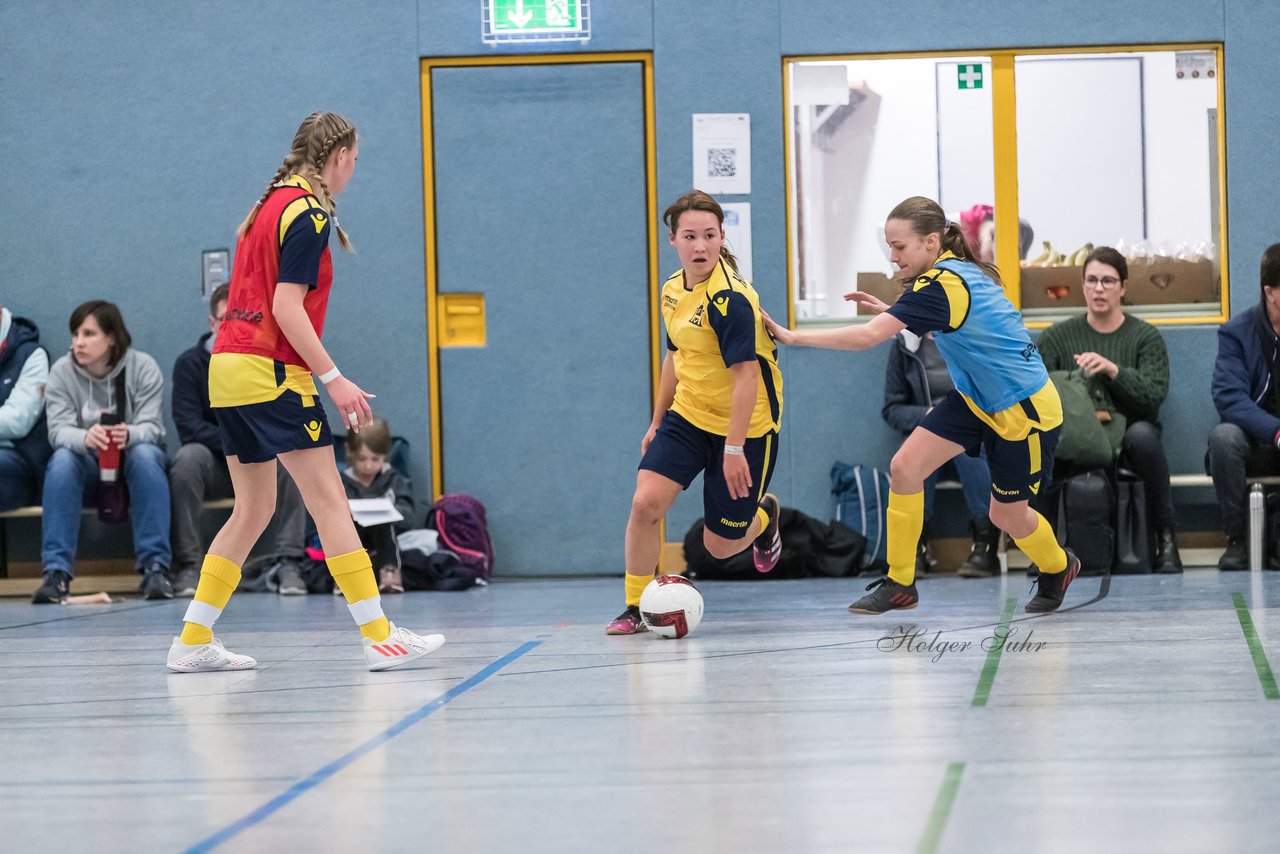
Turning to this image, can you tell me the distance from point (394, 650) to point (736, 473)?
4.58 ft

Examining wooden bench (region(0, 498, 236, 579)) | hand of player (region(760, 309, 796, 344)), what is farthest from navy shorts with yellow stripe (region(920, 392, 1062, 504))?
wooden bench (region(0, 498, 236, 579))

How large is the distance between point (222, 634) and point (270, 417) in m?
1.91

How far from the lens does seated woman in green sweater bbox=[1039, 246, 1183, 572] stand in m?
7.95

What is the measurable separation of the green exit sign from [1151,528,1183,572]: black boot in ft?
14.2

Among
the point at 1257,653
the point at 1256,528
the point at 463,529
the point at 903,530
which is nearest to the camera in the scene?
the point at 1257,653

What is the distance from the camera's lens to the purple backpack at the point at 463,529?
8469 mm

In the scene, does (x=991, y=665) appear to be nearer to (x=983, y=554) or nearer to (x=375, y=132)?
(x=983, y=554)

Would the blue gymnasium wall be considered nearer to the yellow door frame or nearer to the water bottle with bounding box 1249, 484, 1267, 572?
the yellow door frame

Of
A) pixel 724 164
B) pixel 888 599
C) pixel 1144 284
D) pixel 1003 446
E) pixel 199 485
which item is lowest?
pixel 888 599

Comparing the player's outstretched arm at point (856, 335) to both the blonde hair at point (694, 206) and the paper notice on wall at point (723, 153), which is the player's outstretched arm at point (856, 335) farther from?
the paper notice on wall at point (723, 153)

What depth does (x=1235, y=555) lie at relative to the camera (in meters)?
7.86

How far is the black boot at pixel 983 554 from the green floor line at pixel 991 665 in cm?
193

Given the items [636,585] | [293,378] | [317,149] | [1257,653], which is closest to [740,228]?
[636,585]

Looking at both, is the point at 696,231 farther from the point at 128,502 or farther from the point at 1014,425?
the point at 128,502
